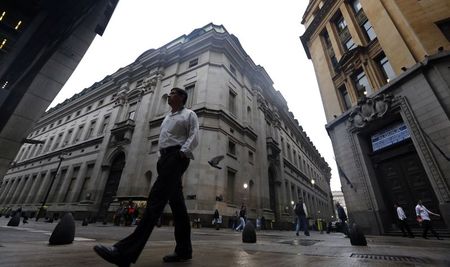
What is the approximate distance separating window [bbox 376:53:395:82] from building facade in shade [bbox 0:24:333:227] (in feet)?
37.1

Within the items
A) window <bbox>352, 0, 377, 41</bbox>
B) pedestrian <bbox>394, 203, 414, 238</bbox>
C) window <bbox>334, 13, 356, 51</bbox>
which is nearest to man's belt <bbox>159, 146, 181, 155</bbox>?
pedestrian <bbox>394, 203, 414, 238</bbox>

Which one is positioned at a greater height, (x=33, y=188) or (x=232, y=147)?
(x=232, y=147)

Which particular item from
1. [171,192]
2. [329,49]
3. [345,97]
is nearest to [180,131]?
[171,192]

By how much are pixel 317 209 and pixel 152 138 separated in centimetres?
3188

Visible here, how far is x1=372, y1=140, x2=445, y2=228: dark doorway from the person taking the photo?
378 inches

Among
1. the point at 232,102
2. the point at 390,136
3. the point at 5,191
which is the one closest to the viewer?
the point at 390,136

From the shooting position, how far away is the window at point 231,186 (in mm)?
16781

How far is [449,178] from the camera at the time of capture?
8.41 metres

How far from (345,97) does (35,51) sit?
16898mm

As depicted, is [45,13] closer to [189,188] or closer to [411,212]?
[189,188]

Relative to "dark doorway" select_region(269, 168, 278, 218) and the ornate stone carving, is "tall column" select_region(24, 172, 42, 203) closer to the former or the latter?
"dark doorway" select_region(269, 168, 278, 218)

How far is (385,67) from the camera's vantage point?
1248 centimetres

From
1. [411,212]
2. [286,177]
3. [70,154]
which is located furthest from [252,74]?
[70,154]

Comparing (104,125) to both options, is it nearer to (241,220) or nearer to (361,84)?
(241,220)
